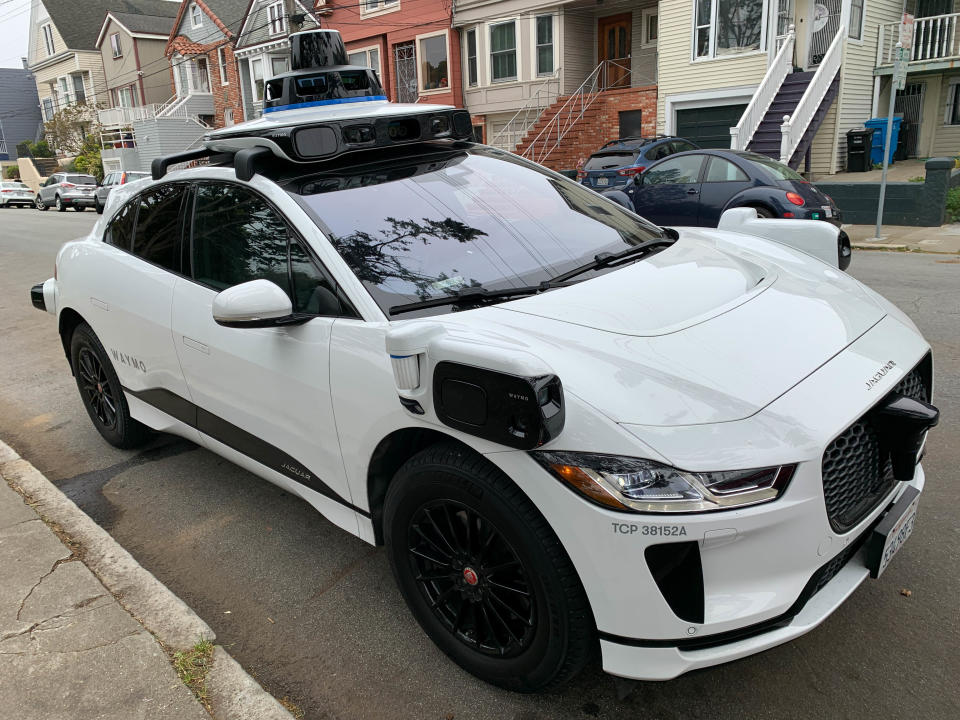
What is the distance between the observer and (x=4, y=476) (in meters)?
4.29

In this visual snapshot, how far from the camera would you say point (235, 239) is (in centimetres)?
322

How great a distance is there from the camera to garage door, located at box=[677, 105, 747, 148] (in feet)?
62.5

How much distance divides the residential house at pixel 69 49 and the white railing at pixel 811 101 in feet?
143

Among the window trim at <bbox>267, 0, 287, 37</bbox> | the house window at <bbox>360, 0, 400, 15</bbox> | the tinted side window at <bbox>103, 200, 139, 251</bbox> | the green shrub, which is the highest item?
the window trim at <bbox>267, 0, 287, 37</bbox>

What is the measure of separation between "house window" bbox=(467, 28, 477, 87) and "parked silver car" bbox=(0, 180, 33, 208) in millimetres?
23429

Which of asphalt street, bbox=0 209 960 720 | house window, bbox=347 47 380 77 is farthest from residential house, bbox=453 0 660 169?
asphalt street, bbox=0 209 960 720

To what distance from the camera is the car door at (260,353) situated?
278 cm

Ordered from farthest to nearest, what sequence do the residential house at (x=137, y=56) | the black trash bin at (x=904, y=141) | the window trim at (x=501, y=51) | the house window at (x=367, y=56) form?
the residential house at (x=137, y=56) → the house window at (x=367, y=56) → the window trim at (x=501, y=51) → the black trash bin at (x=904, y=141)

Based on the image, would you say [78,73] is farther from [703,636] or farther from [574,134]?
[703,636]

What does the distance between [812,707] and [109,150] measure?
4724 centimetres

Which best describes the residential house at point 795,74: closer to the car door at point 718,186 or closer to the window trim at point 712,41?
the window trim at point 712,41

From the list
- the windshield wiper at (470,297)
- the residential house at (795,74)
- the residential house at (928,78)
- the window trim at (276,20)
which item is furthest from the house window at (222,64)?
the windshield wiper at (470,297)

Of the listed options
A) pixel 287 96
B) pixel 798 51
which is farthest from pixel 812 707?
pixel 798 51

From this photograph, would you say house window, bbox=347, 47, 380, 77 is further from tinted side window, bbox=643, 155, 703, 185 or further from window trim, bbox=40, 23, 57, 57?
window trim, bbox=40, 23, 57, 57
